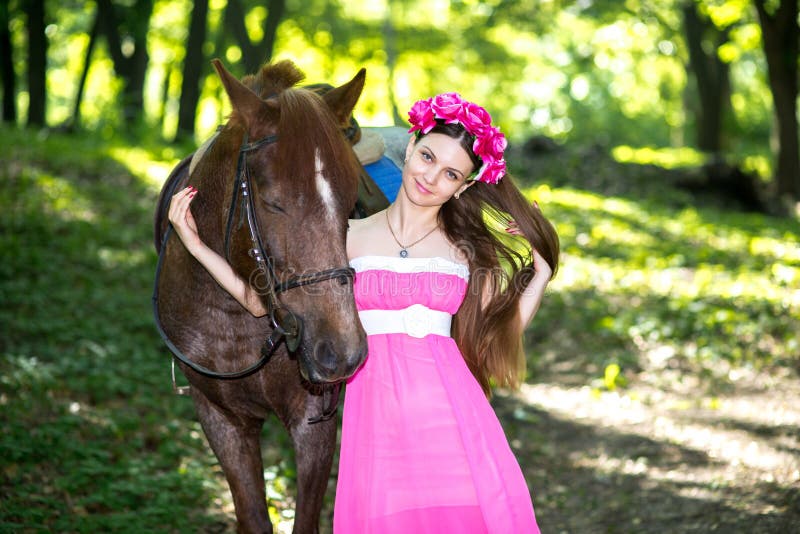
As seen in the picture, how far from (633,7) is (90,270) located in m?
15.4

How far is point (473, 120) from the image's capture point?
2805 mm

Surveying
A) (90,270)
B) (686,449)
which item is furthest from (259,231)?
(90,270)

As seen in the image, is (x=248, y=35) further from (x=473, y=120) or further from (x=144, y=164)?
(x=473, y=120)

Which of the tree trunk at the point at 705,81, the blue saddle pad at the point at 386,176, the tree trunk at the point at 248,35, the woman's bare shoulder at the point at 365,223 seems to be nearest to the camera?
the woman's bare shoulder at the point at 365,223

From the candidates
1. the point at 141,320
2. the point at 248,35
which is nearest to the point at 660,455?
the point at 141,320

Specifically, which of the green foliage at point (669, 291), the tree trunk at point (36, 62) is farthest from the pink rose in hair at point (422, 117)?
the tree trunk at point (36, 62)

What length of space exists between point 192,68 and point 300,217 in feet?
41.7

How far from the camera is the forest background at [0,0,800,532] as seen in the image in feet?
15.3

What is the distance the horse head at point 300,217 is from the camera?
96.6 inches

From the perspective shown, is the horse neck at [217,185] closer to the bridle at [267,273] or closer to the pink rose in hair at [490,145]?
the bridle at [267,273]

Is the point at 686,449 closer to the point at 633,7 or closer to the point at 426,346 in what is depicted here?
the point at 426,346

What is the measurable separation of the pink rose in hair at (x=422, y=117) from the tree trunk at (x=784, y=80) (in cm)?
1172

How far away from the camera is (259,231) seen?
8.59ft

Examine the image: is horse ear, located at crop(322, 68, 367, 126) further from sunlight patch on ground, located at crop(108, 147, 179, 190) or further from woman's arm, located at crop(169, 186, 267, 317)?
sunlight patch on ground, located at crop(108, 147, 179, 190)
